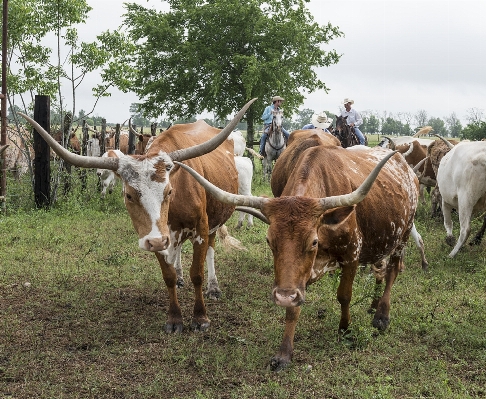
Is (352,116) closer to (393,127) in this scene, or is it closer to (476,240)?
(476,240)

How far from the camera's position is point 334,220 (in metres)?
4.16

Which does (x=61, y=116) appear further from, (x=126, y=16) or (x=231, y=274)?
(x=126, y=16)

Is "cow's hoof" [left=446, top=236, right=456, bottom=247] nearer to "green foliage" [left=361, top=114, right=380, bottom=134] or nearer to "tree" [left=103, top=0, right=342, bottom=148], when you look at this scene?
"tree" [left=103, top=0, right=342, bottom=148]

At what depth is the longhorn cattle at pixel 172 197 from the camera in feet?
15.2

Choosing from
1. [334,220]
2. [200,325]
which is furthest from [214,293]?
[334,220]

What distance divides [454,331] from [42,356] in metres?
3.91

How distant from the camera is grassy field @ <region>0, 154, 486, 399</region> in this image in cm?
423

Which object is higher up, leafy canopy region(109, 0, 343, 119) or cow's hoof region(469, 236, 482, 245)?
leafy canopy region(109, 0, 343, 119)

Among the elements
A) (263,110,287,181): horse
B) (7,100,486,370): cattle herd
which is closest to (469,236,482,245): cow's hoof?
(7,100,486,370): cattle herd

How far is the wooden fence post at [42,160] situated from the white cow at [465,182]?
7.88 m

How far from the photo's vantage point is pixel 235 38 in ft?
82.7

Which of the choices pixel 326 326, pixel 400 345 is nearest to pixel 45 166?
pixel 326 326

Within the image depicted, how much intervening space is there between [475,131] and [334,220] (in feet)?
93.4

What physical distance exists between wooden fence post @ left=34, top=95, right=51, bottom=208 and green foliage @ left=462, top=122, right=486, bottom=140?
79.9 ft
